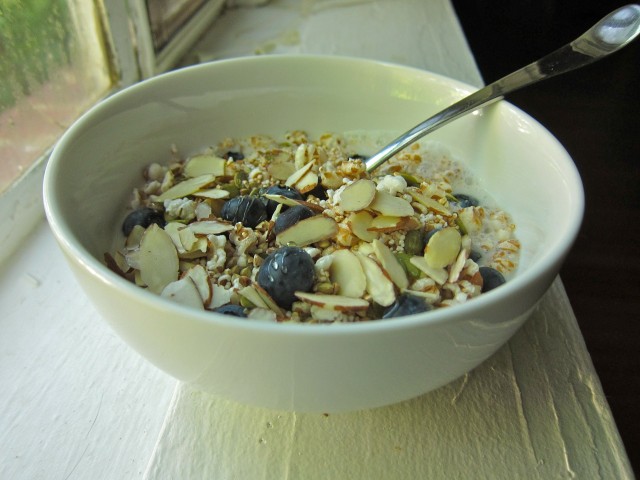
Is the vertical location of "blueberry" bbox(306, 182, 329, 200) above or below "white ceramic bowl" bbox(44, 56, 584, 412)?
below

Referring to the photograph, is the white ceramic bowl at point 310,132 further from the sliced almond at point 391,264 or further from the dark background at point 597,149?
the dark background at point 597,149

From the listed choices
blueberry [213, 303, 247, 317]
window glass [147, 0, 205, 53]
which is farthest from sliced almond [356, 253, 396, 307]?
window glass [147, 0, 205, 53]

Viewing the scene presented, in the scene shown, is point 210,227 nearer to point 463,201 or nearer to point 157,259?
point 157,259

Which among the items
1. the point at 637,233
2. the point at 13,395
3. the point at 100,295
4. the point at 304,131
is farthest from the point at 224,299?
the point at 637,233

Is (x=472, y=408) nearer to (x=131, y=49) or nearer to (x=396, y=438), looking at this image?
(x=396, y=438)

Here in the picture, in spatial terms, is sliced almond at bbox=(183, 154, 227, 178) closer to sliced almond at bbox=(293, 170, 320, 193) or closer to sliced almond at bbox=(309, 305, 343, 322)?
sliced almond at bbox=(293, 170, 320, 193)

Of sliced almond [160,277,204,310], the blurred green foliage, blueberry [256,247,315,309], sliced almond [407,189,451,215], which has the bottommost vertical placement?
sliced almond [407,189,451,215]

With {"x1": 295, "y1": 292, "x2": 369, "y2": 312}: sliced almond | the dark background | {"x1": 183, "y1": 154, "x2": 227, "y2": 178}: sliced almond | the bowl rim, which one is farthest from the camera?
the dark background

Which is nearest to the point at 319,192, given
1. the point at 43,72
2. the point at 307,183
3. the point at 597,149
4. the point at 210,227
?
the point at 307,183

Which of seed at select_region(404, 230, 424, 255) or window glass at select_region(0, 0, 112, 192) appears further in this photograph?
window glass at select_region(0, 0, 112, 192)
